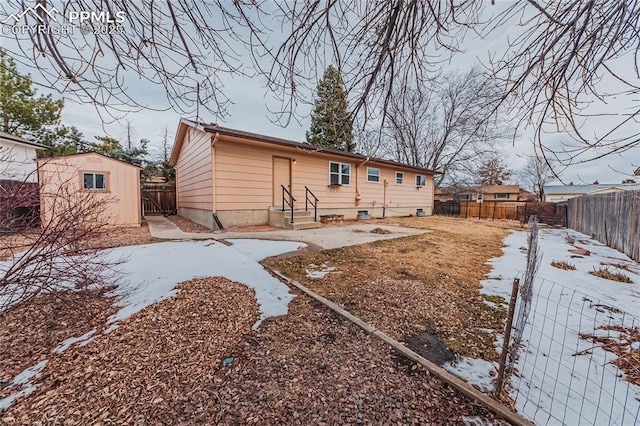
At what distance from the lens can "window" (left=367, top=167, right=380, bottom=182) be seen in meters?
12.0

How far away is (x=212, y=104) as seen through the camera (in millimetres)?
2084

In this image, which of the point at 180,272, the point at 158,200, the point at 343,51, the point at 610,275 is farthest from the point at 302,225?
the point at 158,200

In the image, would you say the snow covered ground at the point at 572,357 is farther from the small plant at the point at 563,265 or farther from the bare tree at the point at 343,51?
the bare tree at the point at 343,51

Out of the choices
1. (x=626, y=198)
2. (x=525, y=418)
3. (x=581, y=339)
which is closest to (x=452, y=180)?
(x=626, y=198)

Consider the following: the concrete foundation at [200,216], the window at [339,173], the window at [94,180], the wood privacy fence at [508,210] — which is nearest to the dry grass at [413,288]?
the concrete foundation at [200,216]

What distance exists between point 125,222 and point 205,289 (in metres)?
7.28

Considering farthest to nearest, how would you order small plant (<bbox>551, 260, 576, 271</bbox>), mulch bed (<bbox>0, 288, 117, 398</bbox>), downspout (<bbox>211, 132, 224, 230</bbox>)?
downspout (<bbox>211, 132, 224, 230</bbox>) → small plant (<bbox>551, 260, 576, 271</bbox>) → mulch bed (<bbox>0, 288, 117, 398</bbox>)

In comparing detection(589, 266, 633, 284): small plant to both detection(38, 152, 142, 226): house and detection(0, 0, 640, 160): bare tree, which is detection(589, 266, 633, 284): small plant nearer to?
detection(0, 0, 640, 160): bare tree

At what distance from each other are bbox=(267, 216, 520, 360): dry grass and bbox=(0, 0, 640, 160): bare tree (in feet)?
5.87

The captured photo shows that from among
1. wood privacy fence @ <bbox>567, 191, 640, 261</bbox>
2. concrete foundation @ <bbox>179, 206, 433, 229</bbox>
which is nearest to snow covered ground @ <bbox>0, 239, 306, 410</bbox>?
concrete foundation @ <bbox>179, 206, 433, 229</bbox>

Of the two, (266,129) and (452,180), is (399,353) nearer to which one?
(266,129)

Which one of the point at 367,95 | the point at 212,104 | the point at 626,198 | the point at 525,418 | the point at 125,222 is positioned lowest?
the point at 525,418

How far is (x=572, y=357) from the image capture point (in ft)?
6.45

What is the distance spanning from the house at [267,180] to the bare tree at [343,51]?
3261mm
